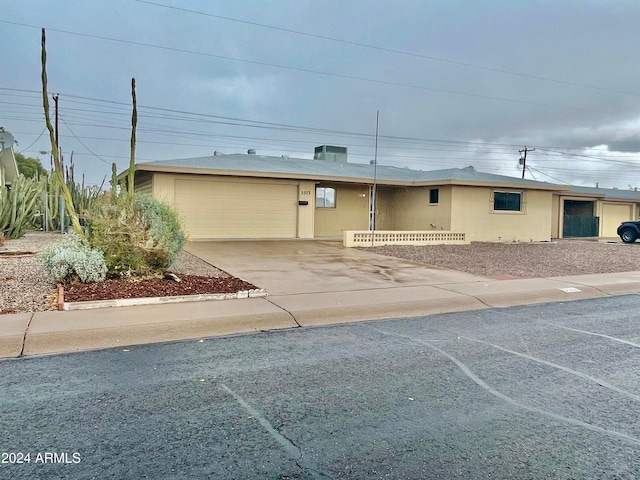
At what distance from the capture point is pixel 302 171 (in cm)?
2239

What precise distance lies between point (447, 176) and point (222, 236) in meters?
11.5

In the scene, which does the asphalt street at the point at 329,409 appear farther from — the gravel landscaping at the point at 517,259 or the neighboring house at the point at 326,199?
the neighboring house at the point at 326,199

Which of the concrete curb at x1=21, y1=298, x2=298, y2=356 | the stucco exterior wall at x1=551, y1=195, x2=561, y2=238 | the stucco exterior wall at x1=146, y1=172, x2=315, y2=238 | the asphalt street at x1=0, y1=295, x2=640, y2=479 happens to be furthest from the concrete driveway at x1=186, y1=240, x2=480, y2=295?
the stucco exterior wall at x1=551, y1=195, x2=561, y2=238

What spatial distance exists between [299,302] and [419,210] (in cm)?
1716

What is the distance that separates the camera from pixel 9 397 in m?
4.35

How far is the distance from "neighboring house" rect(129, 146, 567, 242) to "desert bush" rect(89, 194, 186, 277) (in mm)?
9101

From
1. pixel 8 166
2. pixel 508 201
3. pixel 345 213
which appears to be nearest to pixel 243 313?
pixel 345 213

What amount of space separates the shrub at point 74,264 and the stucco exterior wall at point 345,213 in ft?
50.7

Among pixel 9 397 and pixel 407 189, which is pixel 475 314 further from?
pixel 407 189

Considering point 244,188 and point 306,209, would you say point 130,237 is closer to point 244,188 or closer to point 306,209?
point 244,188

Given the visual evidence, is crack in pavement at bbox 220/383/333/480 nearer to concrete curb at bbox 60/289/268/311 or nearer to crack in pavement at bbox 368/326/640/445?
crack in pavement at bbox 368/326/640/445

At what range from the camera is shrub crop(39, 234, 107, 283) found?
872 cm

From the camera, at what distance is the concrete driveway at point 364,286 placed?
8297 millimetres

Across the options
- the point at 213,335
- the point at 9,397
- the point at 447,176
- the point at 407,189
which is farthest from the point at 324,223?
the point at 9,397
